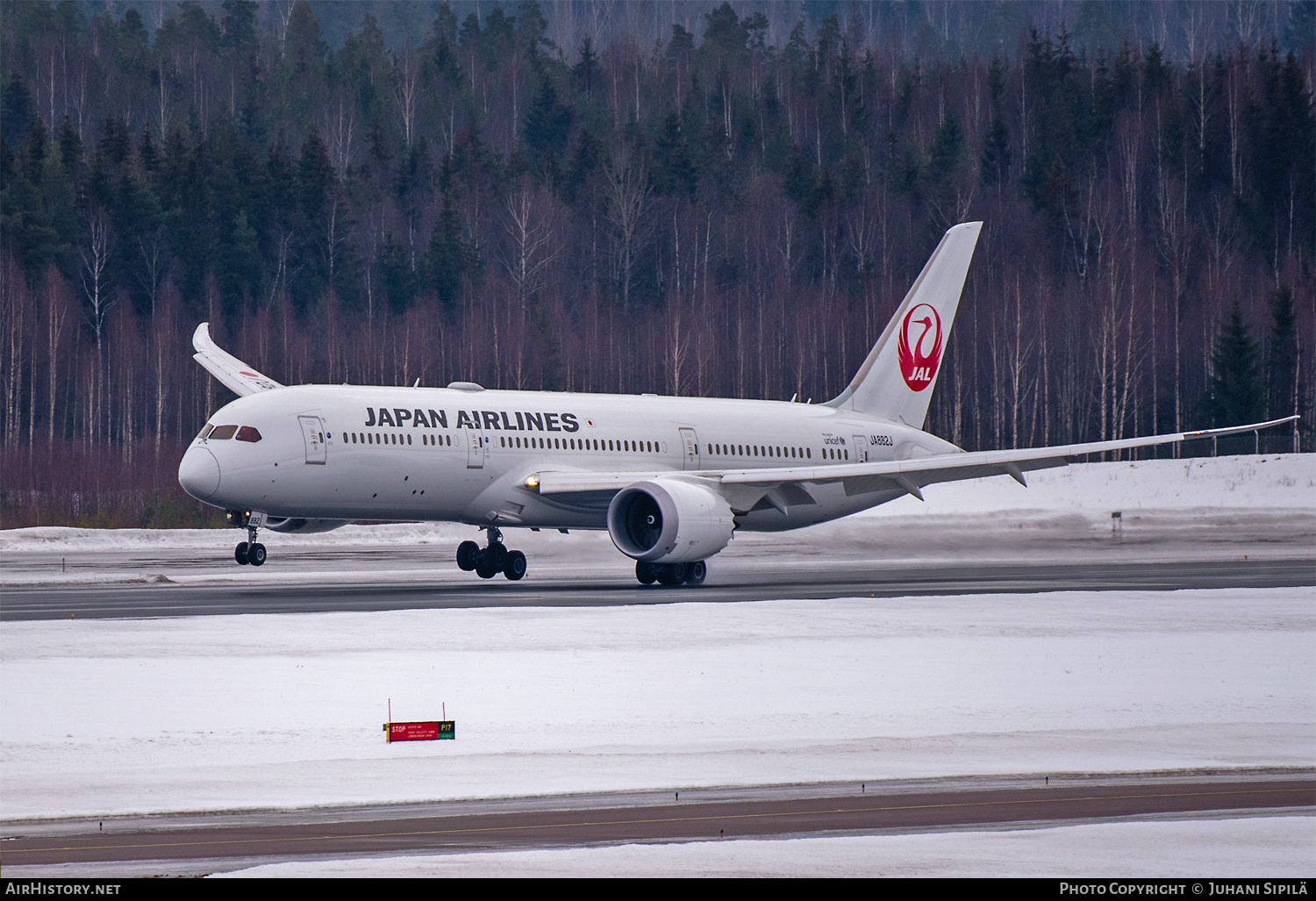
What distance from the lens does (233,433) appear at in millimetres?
31188

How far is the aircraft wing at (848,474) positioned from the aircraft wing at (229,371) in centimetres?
822

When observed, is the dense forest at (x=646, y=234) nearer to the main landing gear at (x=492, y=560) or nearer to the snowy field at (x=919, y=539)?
the snowy field at (x=919, y=539)

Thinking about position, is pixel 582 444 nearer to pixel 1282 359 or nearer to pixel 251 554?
pixel 251 554

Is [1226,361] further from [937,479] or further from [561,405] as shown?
[561,405]

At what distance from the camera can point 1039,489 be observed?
5344 cm

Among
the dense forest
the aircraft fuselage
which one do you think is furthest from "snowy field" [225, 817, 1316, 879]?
the dense forest

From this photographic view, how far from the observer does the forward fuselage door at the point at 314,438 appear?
1237 inches

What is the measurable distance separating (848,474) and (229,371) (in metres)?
15.6

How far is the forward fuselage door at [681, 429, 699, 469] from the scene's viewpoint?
38281mm

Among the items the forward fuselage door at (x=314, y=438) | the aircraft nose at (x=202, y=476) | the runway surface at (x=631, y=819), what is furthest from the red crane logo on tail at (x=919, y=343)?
the runway surface at (x=631, y=819)

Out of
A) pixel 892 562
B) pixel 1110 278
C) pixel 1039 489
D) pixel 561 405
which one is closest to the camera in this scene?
pixel 561 405

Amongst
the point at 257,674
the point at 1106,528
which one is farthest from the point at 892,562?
the point at 257,674

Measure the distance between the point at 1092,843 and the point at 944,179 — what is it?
319 feet

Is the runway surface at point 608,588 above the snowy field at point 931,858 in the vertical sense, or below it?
above
